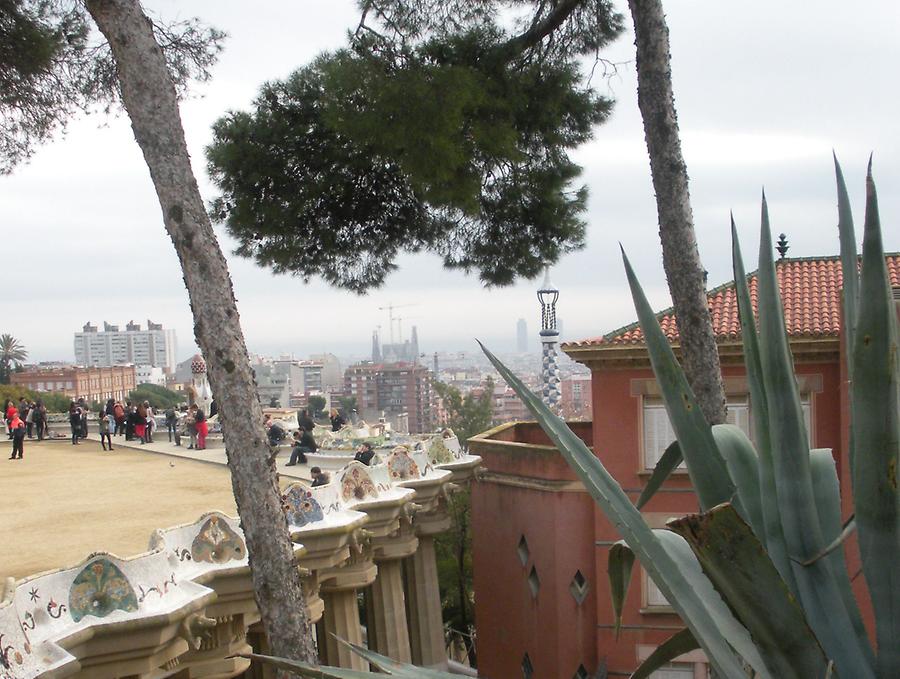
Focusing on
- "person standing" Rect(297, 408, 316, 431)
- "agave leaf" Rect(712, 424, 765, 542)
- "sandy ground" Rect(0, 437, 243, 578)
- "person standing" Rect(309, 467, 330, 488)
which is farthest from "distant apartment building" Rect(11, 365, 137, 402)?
"agave leaf" Rect(712, 424, 765, 542)

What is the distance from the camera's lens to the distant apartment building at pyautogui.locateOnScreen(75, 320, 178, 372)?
157m

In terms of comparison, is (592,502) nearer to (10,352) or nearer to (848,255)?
(848,255)

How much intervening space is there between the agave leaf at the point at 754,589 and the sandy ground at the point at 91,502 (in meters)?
7.77

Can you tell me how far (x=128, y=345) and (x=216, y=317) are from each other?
534 feet

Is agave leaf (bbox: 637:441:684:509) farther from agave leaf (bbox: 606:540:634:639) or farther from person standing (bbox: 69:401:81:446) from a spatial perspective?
person standing (bbox: 69:401:81:446)

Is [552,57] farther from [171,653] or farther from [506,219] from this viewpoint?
[171,653]

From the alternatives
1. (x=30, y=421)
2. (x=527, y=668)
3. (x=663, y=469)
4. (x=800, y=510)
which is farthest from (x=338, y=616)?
(x=30, y=421)

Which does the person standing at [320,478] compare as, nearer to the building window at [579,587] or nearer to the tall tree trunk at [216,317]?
the building window at [579,587]

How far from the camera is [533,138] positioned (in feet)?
30.6

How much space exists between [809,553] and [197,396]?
19307mm

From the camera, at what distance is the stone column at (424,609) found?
16750mm

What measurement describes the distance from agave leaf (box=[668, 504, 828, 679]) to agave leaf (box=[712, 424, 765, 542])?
44 centimetres

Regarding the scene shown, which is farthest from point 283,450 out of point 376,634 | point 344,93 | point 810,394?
point 344,93

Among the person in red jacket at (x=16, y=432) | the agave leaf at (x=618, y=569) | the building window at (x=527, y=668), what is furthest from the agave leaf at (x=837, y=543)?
the person in red jacket at (x=16, y=432)
